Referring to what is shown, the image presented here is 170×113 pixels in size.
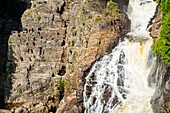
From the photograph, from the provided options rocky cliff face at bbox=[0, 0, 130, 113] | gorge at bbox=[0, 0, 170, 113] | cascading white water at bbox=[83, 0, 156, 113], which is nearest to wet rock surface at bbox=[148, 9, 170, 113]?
gorge at bbox=[0, 0, 170, 113]

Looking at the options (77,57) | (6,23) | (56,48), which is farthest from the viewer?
(6,23)

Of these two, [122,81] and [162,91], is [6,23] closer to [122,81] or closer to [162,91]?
[122,81]

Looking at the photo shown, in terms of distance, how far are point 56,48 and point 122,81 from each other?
13431mm

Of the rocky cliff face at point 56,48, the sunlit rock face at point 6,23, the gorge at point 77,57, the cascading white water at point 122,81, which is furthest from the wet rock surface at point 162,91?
the sunlit rock face at point 6,23

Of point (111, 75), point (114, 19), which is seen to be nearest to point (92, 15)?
point (114, 19)

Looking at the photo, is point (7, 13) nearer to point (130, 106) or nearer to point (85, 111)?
point (85, 111)

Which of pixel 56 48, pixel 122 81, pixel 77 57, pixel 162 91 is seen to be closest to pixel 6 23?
pixel 56 48

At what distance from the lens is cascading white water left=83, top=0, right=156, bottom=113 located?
39.2 meters

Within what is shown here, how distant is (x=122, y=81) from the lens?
42.6 m

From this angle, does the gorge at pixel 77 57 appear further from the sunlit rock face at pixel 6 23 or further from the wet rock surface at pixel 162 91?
the wet rock surface at pixel 162 91

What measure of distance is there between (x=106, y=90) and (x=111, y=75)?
8.44 ft

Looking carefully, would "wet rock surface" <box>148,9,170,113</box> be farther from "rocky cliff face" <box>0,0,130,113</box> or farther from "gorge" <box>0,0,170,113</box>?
"rocky cliff face" <box>0,0,130,113</box>

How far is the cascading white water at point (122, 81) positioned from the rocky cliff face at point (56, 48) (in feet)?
4.85

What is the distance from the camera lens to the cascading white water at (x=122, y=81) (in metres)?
39.2
